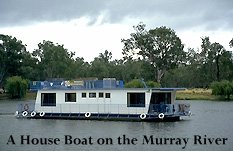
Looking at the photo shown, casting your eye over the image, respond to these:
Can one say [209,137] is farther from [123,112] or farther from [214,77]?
[214,77]

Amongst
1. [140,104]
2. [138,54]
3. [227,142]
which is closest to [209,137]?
[227,142]

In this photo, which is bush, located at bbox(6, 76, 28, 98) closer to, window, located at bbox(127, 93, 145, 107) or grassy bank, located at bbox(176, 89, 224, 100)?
grassy bank, located at bbox(176, 89, 224, 100)

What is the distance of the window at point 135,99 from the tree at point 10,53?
65048 millimetres

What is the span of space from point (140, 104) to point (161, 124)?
3.75 meters

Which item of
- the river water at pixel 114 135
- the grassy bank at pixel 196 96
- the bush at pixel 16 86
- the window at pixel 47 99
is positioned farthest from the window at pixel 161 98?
the bush at pixel 16 86

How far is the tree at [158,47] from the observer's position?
3627 inches

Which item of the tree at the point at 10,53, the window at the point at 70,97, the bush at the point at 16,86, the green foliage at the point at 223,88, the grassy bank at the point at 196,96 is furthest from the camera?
the tree at the point at 10,53

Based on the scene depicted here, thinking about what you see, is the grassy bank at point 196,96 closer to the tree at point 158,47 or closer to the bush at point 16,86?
Answer: the tree at point 158,47

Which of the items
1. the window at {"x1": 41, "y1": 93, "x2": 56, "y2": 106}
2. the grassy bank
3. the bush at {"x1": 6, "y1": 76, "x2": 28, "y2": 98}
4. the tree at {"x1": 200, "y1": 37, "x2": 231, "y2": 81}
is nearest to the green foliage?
the grassy bank

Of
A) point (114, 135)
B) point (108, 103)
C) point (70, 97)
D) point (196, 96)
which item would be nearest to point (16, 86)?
point (196, 96)

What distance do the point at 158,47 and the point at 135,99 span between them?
49.0 m

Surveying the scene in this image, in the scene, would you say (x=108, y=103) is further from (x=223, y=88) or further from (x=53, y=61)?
(x=53, y=61)

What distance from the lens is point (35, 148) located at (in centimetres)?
2919

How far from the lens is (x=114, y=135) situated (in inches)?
1371
